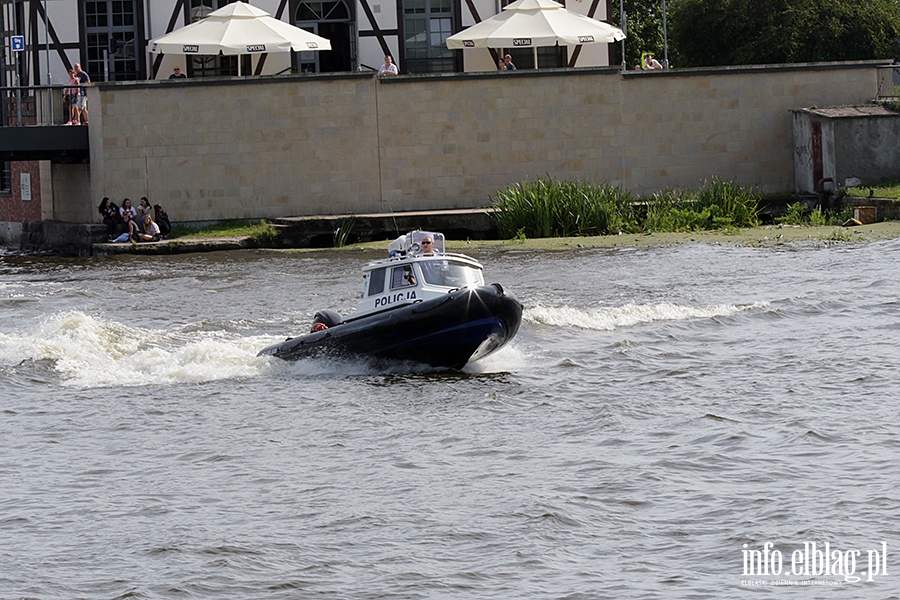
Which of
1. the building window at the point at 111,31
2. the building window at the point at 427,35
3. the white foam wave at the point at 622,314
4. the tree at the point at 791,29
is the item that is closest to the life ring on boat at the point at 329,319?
the white foam wave at the point at 622,314

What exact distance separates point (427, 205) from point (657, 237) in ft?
20.1

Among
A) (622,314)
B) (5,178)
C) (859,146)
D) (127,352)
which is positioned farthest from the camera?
(5,178)

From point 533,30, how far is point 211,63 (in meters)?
8.64

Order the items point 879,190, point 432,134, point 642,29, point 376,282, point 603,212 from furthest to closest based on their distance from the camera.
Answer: point 642,29
point 432,134
point 879,190
point 603,212
point 376,282

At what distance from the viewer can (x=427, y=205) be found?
33.0 meters

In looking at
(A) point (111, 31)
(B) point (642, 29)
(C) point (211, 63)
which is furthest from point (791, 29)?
(A) point (111, 31)

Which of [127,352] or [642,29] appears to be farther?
[642,29]

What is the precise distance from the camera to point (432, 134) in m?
32.8

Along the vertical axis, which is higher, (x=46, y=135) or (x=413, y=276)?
(x=46, y=135)

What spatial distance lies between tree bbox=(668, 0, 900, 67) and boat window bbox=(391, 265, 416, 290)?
101 feet

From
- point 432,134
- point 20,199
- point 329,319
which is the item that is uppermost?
point 432,134

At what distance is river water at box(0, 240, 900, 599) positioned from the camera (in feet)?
31.7

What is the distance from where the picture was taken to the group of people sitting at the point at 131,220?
104 feet

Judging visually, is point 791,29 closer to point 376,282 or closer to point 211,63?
point 211,63
